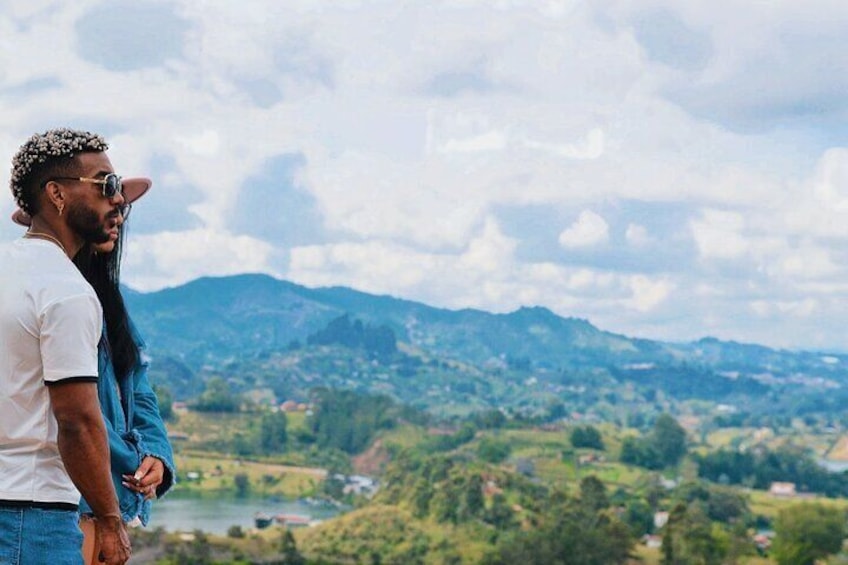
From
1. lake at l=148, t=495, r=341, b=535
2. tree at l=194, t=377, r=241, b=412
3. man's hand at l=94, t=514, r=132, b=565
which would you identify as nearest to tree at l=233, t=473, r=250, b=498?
lake at l=148, t=495, r=341, b=535

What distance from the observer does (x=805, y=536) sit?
156 feet

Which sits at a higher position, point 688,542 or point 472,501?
point 688,542

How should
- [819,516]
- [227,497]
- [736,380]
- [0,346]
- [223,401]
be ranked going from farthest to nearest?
[736,380] → [223,401] → [227,497] → [819,516] → [0,346]

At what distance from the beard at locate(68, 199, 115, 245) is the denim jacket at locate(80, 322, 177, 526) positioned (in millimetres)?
180

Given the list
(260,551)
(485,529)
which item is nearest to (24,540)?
(260,551)

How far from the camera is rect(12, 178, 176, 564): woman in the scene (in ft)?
7.47

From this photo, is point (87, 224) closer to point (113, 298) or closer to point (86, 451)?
point (113, 298)

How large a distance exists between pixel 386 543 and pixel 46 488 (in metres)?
49.6

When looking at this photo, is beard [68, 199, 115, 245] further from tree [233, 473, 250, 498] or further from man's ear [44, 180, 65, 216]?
tree [233, 473, 250, 498]

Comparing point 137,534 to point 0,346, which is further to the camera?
point 137,534

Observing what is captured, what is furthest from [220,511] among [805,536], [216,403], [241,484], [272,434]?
[805,536]

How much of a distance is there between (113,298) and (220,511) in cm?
6308

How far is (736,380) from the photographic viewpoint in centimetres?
17150

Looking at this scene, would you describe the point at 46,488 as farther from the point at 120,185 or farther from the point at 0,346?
the point at 120,185
